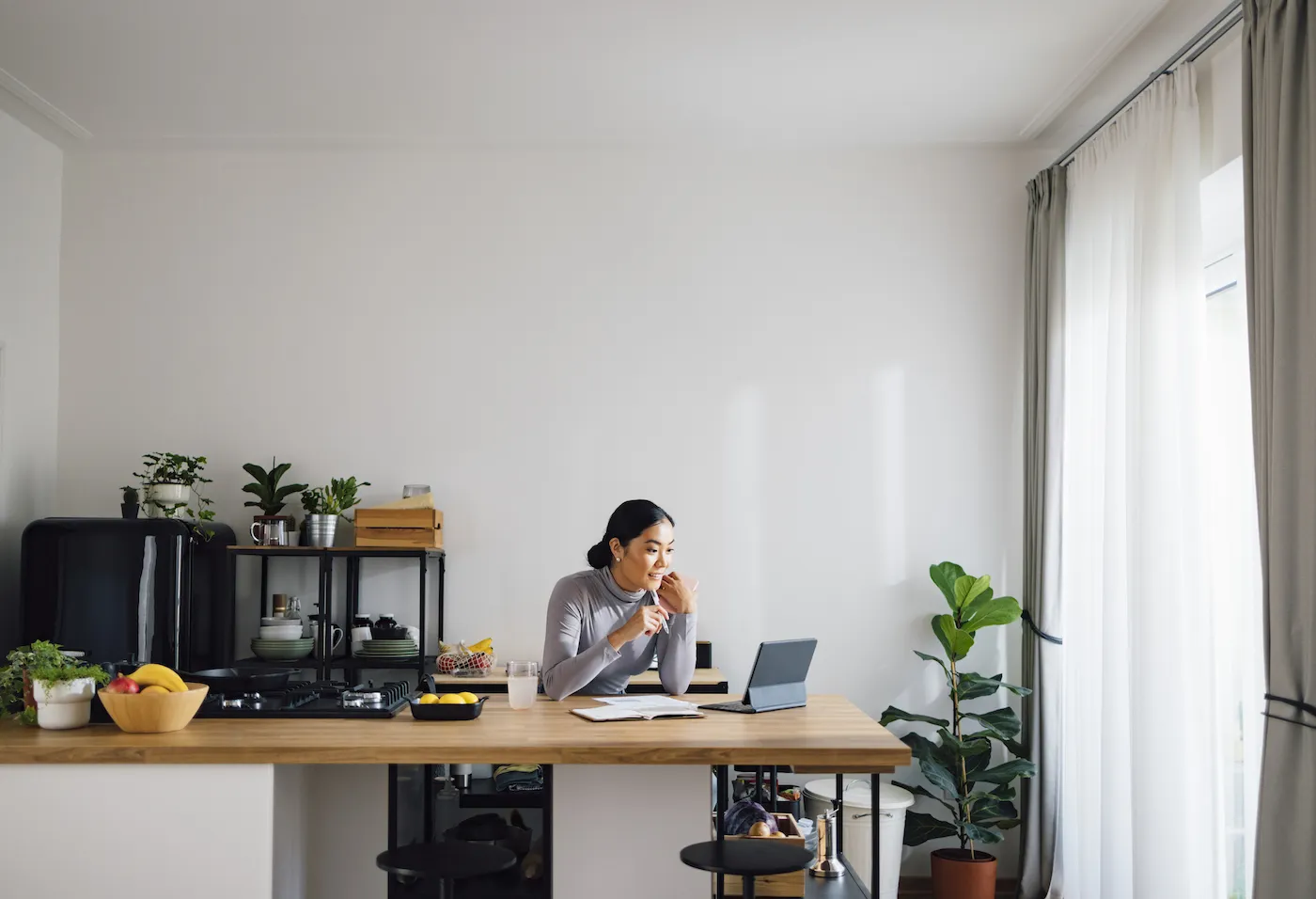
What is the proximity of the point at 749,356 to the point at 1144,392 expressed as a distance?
1.69 metres

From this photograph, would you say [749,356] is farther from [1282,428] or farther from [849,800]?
[1282,428]

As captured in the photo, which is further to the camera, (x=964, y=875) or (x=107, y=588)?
(x=964, y=875)

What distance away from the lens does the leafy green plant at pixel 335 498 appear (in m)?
4.42

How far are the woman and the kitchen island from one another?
2.16ft

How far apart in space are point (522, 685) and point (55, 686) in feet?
3.65

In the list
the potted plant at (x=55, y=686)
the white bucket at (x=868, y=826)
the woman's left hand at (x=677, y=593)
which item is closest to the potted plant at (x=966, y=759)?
the white bucket at (x=868, y=826)

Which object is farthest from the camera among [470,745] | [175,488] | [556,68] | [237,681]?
[175,488]

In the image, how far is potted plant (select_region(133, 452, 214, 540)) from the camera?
A: 14.2 feet

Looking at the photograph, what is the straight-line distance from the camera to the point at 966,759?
425 centimetres

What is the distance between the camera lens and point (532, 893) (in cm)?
259

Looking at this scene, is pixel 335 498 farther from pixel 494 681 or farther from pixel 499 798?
pixel 499 798

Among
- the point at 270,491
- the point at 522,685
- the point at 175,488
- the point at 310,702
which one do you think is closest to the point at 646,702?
the point at 522,685

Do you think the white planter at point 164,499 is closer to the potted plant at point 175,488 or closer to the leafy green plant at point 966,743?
the potted plant at point 175,488

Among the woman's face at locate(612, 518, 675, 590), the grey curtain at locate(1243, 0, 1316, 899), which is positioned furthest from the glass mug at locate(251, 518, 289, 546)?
the grey curtain at locate(1243, 0, 1316, 899)
